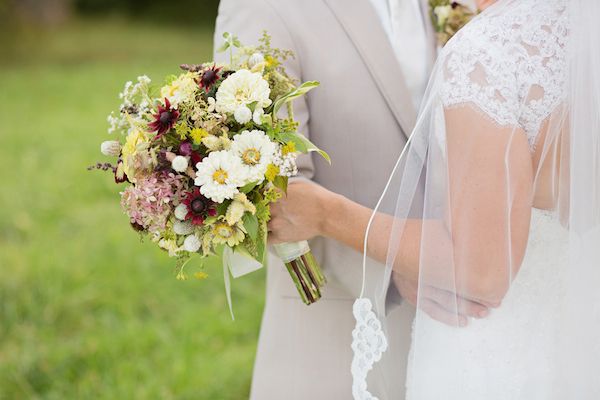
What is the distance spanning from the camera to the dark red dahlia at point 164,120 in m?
1.86

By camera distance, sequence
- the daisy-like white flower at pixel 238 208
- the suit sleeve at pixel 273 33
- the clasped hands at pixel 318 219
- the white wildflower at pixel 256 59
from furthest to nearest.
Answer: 1. the suit sleeve at pixel 273 33
2. the clasped hands at pixel 318 219
3. the white wildflower at pixel 256 59
4. the daisy-like white flower at pixel 238 208

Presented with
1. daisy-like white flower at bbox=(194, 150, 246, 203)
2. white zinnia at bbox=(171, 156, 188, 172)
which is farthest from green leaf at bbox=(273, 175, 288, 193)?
white zinnia at bbox=(171, 156, 188, 172)

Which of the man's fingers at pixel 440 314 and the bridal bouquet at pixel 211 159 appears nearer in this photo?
the bridal bouquet at pixel 211 159

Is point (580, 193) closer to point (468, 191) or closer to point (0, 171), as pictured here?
point (468, 191)

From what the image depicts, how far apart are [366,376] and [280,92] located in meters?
0.71

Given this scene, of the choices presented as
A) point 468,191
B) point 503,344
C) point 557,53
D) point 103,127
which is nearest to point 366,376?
point 503,344

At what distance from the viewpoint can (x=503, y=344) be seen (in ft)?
6.29

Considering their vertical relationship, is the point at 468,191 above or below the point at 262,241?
above

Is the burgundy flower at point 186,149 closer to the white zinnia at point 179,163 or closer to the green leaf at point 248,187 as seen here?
the white zinnia at point 179,163

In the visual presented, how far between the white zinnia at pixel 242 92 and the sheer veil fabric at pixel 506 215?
1.19 ft

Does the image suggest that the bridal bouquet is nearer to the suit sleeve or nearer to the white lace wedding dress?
the suit sleeve

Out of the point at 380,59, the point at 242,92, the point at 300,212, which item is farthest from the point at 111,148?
the point at 380,59

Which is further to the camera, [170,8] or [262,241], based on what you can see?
[170,8]

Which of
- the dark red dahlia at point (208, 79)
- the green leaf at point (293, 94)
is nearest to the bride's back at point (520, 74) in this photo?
the green leaf at point (293, 94)
